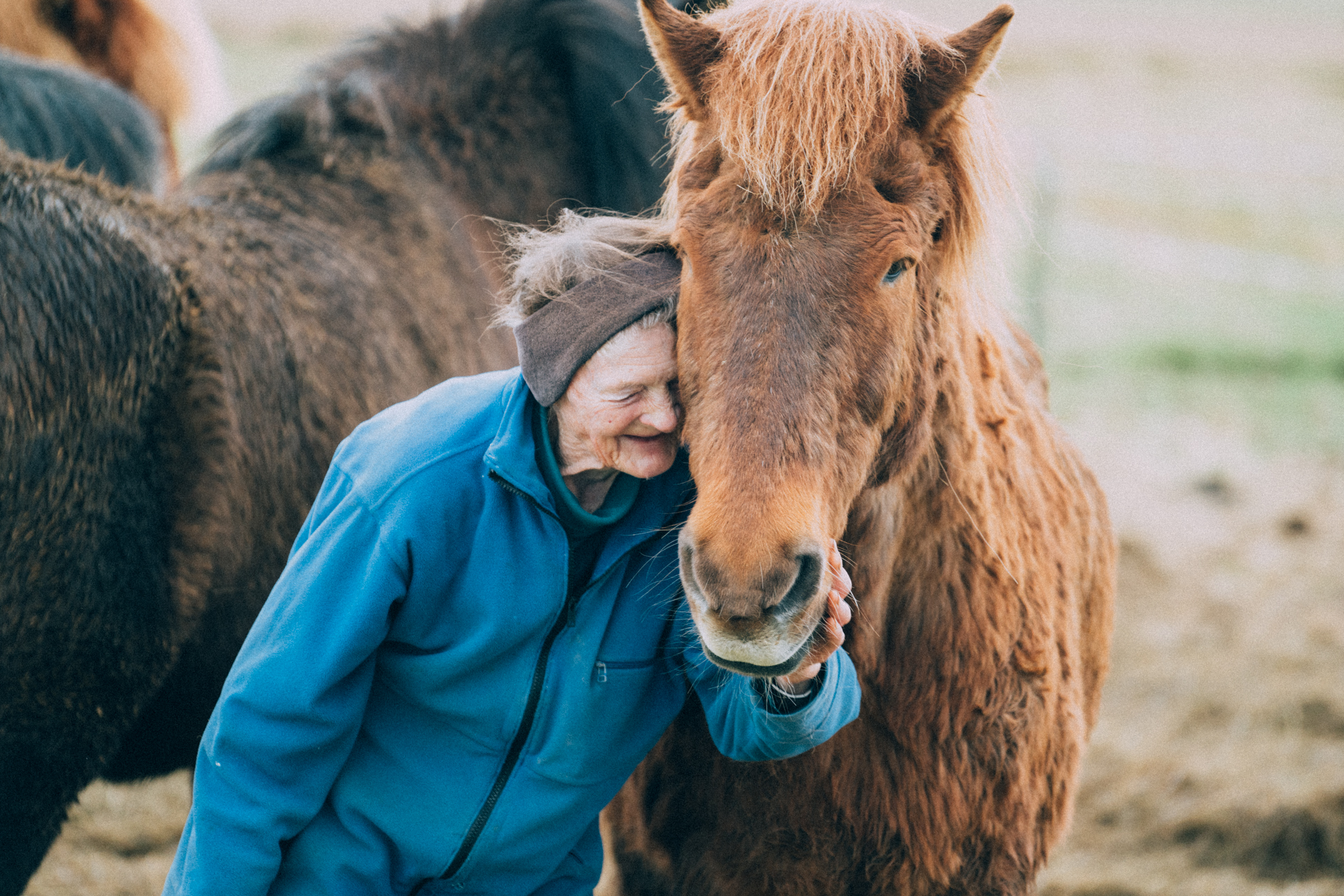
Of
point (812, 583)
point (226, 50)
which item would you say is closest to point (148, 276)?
point (812, 583)

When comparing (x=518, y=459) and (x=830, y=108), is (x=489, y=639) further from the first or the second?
(x=830, y=108)

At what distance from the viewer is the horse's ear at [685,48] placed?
1.76 meters

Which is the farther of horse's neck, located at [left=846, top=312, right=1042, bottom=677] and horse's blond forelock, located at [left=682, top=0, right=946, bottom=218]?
horse's neck, located at [left=846, top=312, right=1042, bottom=677]

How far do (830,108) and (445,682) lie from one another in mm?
1142

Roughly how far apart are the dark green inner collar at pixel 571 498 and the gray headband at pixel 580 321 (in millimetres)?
74

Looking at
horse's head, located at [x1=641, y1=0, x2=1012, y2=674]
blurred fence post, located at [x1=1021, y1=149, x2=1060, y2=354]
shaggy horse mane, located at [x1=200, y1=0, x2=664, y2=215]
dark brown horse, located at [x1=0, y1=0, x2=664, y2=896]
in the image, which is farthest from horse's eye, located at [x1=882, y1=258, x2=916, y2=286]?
blurred fence post, located at [x1=1021, y1=149, x2=1060, y2=354]

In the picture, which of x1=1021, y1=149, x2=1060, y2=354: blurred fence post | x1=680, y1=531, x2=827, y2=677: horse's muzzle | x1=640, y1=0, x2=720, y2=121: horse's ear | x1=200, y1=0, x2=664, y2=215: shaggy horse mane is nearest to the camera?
x1=680, y1=531, x2=827, y2=677: horse's muzzle

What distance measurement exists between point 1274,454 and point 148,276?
6.62 m

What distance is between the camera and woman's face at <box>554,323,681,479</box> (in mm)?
1700

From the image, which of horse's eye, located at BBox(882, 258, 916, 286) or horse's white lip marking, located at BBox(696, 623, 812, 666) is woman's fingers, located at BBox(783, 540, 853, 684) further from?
horse's eye, located at BBox(882, 258, 916, 286)

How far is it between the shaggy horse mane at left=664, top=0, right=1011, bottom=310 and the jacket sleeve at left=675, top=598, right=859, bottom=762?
2.39 feet

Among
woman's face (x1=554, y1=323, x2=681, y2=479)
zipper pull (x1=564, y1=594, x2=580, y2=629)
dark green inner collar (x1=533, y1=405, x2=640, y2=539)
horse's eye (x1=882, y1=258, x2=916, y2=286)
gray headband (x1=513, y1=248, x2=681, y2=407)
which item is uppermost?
horse's eye (x1=882, y1=258, x2=916, y2=286)

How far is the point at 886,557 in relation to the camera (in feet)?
6.51

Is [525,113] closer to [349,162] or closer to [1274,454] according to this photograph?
[349,162]
